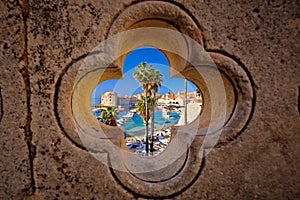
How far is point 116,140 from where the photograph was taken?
0.86m

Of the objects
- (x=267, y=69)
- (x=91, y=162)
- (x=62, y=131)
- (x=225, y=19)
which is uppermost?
(x=225, y=19)

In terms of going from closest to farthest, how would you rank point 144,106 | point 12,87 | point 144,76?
point 12,87 → point 144,106 → point 144,76

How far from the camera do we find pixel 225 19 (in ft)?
2.71

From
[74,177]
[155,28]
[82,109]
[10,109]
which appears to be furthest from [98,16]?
[74,177]

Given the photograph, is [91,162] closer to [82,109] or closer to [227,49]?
[82,109]

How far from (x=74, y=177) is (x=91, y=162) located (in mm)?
110

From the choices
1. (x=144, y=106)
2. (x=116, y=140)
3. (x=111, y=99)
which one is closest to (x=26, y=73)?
(x=116, y=140)

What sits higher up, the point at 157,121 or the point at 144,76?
the point at 144,76

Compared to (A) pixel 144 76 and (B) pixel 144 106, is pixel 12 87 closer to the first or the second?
(B) pixel 144 106

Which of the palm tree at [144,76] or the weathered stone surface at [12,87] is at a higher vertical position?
the palm tree at [144,76]

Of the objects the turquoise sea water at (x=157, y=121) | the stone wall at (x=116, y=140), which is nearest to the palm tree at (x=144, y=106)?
the turquoise sea water at (x=157, y=121)

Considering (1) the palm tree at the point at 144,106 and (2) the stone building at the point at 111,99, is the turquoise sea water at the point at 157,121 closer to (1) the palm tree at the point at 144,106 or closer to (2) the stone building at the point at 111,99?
(1) the palm tree at the point at 144,106

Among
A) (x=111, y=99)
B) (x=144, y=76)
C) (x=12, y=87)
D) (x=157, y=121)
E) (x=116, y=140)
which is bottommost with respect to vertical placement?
(x=157, y=121)

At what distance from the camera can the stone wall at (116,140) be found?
31.7 inches
